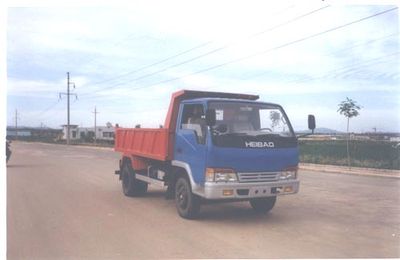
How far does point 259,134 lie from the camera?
7191 millimetres

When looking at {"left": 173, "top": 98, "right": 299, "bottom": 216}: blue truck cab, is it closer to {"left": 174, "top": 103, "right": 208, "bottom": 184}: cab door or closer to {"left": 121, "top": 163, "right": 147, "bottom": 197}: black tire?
{"left": 174, "top": 103, "right": 208, "bottom": 184}: cab door

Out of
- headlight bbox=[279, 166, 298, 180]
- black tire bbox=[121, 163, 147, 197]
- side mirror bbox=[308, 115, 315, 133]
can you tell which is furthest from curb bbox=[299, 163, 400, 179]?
black tire bbox=[121, 163, 147, 197]

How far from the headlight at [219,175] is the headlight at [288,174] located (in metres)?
0.94

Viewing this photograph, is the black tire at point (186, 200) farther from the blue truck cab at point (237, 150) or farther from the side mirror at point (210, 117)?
the side mirror at point (210, 117)

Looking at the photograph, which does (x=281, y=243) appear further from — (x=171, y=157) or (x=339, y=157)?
(x=339, y=157)

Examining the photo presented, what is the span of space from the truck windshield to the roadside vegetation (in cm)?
752

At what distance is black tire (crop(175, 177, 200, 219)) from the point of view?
737 centimetres

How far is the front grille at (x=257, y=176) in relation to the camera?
6.96 metres

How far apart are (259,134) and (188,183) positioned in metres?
1.44

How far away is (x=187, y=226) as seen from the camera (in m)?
7.00

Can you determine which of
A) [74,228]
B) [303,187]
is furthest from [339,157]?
[74,228]

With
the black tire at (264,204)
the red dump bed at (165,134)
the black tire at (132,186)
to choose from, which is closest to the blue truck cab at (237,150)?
the red dump bed at (165,134)

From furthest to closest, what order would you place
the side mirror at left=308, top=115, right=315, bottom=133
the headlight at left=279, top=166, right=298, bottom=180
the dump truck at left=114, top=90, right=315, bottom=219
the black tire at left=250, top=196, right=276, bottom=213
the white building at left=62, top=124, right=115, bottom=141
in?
1. the white building at left=62, top=124, right=115, bottom=141
2. the black tire at left=250, top=196, right=276, bottom=213
3. the side mirror at left=308, top=115, right=315, bottom=133
4. the headlight at left=279, top=166, right=298, bottom=180
5. the dump truck at left=114, top=90, right=315, bottom=219

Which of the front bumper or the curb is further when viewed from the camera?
the curb
